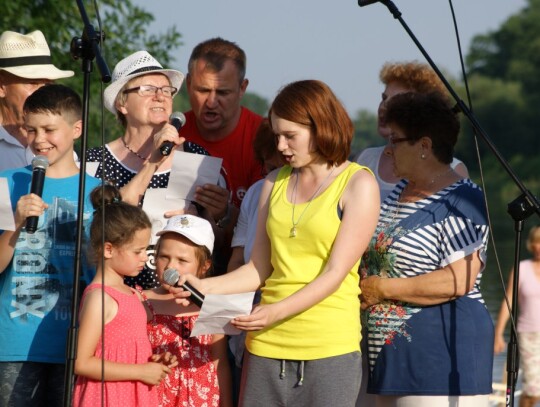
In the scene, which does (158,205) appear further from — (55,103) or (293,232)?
(293,232)

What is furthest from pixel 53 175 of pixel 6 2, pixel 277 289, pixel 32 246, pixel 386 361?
pixel 6 2

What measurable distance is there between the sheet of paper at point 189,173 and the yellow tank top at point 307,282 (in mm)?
657

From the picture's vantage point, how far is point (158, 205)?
5.16 meters

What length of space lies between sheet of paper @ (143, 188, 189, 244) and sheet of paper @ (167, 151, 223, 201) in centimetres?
3

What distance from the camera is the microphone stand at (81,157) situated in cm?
422

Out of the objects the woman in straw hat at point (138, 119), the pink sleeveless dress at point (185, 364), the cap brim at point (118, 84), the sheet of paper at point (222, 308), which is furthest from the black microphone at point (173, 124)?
the sheet of paper at point (222, 308)

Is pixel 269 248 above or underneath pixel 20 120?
underneath

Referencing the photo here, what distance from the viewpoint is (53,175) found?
4.90 m

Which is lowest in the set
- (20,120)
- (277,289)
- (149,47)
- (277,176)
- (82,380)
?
(82,380)

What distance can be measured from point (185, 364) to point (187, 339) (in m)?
0.10

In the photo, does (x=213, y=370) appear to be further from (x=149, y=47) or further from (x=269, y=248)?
(x=149, y=47)

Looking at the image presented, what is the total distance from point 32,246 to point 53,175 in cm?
32

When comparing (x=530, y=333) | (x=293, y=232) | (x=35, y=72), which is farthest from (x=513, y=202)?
(x=530, y=333)

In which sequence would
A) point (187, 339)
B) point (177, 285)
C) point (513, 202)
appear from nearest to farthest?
1. point (177, 285)
2. point (513, 202)
3. point (187, 339)
